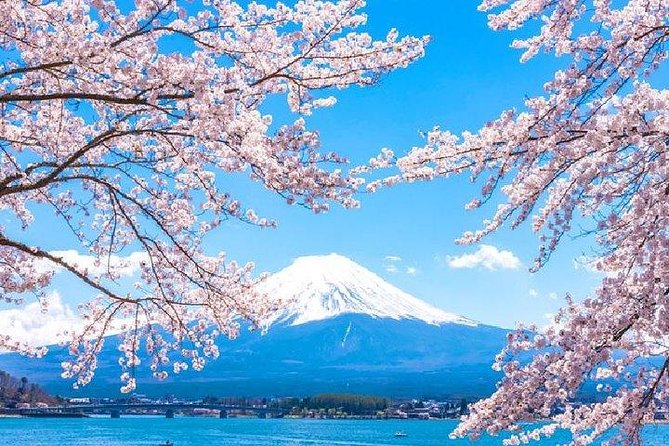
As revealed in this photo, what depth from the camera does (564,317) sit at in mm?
3977

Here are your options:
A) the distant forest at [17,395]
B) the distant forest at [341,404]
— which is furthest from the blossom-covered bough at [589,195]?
the distant forest at [341,404]

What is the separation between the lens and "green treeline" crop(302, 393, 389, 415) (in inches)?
3378

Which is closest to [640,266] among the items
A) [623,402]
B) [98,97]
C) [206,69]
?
[623,402]

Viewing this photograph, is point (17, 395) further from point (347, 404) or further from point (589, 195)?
point (589, 195)

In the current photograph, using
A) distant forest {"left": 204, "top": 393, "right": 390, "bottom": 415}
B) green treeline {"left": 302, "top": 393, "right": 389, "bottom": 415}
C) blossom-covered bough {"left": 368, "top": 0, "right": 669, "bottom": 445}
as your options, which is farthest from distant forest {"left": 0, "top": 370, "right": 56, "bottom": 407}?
blossom-covered bough {"left": 368, "top": 0, "right": 669, "bottom": 445}

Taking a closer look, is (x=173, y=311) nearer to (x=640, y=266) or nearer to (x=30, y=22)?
(x=30, y=22)

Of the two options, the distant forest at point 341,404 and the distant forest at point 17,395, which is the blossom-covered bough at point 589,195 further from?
the distant forest at point 341,404

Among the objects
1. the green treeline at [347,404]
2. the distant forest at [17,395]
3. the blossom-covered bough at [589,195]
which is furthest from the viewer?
the green treeline at [347,404]

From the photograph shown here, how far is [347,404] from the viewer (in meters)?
87.8

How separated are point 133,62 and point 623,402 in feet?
10.6

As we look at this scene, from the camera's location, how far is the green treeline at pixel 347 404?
282ft

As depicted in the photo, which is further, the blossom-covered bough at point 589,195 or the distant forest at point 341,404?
the distant forest at point 341,404

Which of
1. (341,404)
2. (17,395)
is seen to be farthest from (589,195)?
(341,404)

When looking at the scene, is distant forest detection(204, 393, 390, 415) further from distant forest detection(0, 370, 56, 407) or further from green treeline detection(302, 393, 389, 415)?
distant forest detection(0, 370, 56, 407)
